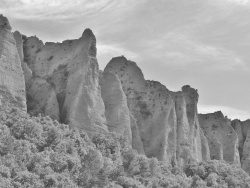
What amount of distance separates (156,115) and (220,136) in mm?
23805

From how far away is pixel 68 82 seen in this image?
180 feet

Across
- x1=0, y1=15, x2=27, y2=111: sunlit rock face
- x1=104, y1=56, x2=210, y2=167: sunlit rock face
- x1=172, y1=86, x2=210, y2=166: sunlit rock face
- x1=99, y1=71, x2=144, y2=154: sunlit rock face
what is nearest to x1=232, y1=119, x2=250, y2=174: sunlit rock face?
x1=172, y1=86, x2=210, y2=166: sunlit rock face

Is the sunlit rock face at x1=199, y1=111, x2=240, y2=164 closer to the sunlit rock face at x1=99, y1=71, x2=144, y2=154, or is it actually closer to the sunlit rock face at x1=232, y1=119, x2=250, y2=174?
the sunlit rock face at x1=232, y1=119, x2=250, y2=174

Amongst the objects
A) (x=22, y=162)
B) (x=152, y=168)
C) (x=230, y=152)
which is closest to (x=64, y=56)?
(x=152, y=168)

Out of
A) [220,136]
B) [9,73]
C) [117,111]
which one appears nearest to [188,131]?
[220,136]

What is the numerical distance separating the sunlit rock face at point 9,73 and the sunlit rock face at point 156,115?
60.4ft

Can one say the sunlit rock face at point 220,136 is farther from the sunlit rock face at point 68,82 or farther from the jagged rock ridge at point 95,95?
the sunlit rock face at point 68,82

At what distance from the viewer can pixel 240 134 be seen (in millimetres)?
92875

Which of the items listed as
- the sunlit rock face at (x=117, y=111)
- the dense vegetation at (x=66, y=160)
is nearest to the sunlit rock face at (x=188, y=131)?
the sunlit rock face at (x=117, y=111)

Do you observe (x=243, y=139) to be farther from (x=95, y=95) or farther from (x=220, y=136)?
(x=95, y=95)

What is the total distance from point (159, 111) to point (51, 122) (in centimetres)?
2050

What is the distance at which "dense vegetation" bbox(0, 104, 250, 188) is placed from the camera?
127 feet

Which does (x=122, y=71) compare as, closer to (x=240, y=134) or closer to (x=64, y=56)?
(x=64, y=56)

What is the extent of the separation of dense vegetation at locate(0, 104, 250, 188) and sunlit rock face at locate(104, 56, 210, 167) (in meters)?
4.53
